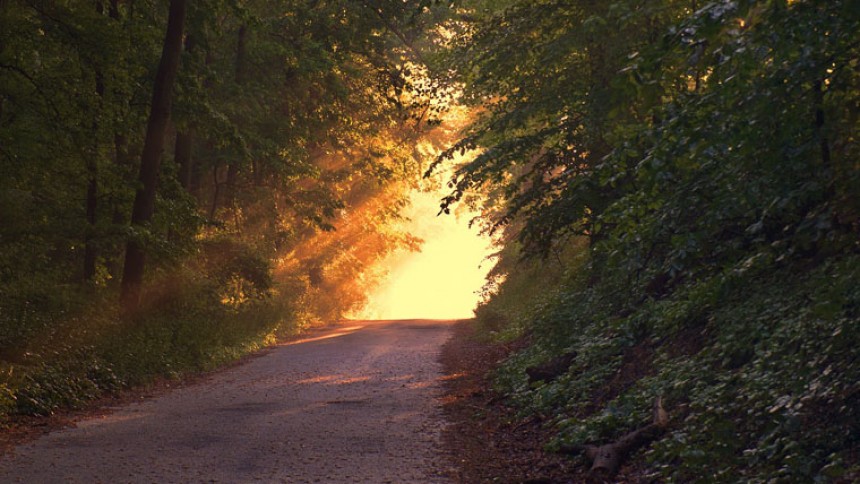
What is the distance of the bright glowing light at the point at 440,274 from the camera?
12712cm

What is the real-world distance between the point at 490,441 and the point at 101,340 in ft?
25.9

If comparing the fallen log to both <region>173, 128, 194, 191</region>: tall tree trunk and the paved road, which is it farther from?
<region>173, 128, 194, 191</region>: tall tree trunk

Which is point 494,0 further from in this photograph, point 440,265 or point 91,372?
point 440,265

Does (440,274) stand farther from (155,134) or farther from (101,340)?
(101,340)

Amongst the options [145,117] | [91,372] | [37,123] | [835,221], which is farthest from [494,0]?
[835,221]

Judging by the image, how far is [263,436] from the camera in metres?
9.85

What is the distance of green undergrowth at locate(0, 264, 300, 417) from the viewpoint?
11.2 m

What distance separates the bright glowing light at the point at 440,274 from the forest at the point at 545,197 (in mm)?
93430

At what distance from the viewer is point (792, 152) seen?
17.1 feet

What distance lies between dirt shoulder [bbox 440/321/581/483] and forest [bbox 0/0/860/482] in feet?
1.08

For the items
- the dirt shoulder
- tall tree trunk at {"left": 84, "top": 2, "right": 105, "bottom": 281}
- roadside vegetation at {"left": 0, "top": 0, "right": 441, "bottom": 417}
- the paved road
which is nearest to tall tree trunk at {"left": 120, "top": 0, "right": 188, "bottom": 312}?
roadside vegetation at {"left": 0, "top": 0, "right": 441, "bottom": 417}

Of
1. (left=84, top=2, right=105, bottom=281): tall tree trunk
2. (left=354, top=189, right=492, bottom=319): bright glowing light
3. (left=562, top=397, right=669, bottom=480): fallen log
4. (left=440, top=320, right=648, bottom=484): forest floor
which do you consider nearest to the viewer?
(left=562, top=397, right=669, bottom=480): fallen log

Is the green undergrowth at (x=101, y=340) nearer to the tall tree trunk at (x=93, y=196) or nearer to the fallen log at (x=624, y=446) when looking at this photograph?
the tall tree trunk at (x=93, y=196)

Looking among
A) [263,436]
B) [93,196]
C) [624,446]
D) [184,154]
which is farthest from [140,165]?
[624,446]
